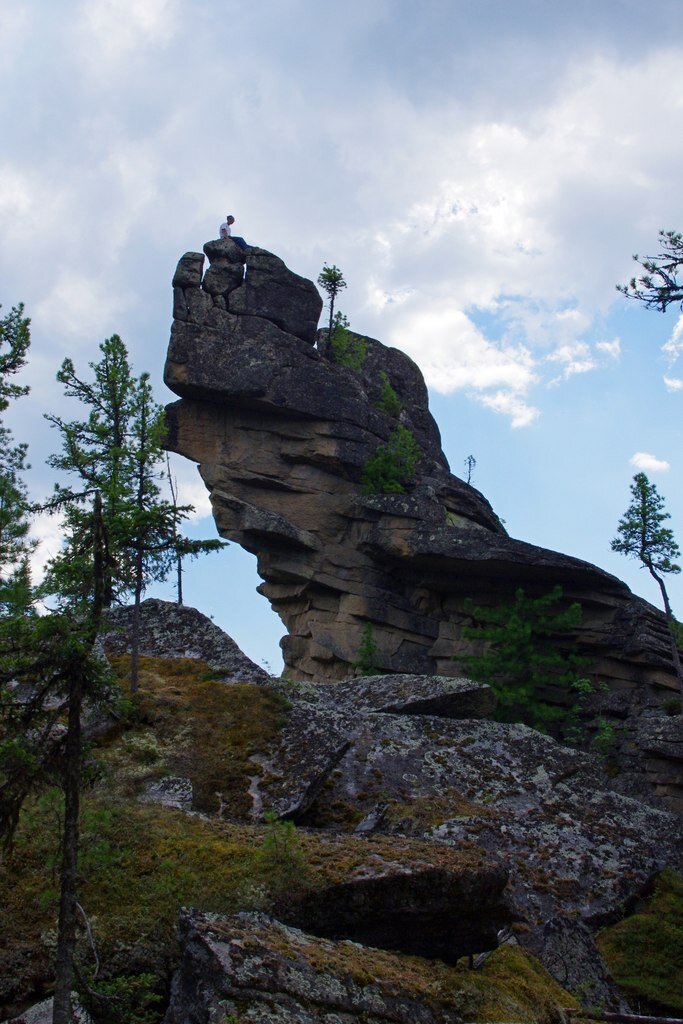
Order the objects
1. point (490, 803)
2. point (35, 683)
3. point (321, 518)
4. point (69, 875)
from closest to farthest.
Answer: point (69, 875), point (35, 683), point (490, 803), point (321, 518)

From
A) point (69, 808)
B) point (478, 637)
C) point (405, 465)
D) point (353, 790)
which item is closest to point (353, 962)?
point (69, 808)

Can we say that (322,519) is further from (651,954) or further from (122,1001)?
(122,1001)

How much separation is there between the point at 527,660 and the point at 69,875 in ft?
100.0

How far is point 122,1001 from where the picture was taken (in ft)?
28.8

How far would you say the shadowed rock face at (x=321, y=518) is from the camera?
132ft

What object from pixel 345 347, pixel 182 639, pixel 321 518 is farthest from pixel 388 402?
pixel 182 639

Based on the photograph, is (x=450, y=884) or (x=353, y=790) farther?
(x=353, y=790)

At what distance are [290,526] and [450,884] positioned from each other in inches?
1225

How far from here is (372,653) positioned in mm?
39719

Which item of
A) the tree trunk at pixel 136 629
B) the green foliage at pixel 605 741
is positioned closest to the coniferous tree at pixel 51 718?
the tree trunk at pixel 136 629

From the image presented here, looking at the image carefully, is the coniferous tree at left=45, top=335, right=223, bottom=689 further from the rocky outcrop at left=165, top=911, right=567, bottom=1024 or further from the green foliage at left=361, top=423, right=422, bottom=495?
the green foliage at left=361, top=423, right=422, bottom=495

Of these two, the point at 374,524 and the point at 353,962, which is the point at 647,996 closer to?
the point at 353,962

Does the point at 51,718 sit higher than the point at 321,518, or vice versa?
the point at 321,518

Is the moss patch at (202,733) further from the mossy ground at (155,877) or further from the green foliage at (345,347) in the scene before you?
the green foliage at (345,347)
